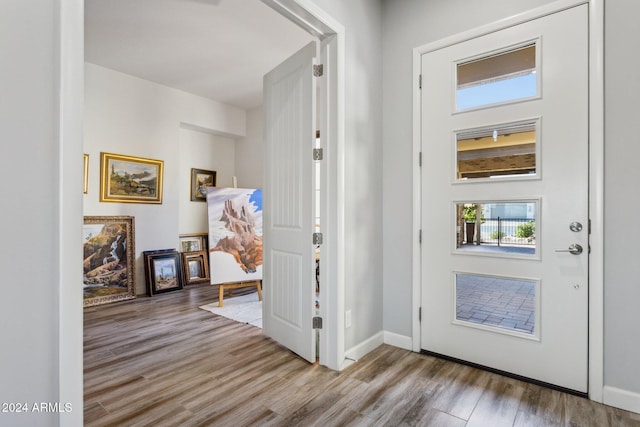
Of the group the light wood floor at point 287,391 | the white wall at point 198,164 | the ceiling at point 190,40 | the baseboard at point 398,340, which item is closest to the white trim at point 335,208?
the light wood floor at point 287,391

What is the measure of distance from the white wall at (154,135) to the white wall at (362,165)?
3287 millimetres

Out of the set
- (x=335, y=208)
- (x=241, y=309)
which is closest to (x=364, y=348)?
(x=335, y=208)

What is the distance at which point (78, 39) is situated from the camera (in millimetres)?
1145

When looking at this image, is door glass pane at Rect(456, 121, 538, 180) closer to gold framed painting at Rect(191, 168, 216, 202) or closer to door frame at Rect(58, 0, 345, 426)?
door frame at Rect(58, 0, 345, 426)

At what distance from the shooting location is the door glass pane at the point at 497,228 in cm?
216

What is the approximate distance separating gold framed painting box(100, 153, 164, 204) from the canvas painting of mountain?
39.2 inches

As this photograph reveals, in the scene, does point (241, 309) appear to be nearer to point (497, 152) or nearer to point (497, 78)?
point (497, 152)

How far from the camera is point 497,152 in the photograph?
228 cm

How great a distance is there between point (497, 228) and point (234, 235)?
2952mm

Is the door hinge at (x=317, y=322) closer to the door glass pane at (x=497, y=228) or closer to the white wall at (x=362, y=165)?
the white wall at (x=362, y=165)
